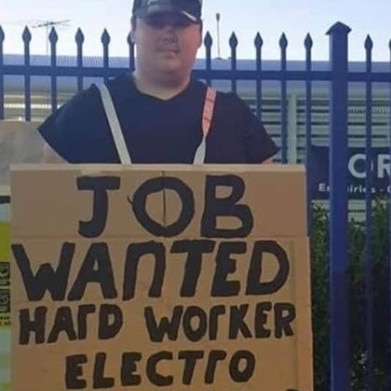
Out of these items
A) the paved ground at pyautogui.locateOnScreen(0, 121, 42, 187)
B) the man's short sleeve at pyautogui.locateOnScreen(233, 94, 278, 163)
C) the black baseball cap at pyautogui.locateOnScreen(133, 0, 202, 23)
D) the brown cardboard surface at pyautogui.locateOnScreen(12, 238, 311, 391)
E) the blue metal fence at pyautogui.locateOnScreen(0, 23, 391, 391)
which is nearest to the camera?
the brown cardboard surface at pyautogui.locateOnScreen(12, 238, 311, 391)

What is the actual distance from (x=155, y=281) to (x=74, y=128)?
0.60 metres

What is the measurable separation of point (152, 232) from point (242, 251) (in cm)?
26

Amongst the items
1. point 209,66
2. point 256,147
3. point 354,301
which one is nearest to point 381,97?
point 354,301

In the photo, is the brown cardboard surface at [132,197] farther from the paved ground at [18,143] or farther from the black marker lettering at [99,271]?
the paved ground at [18,143]

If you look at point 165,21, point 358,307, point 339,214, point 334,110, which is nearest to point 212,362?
point 165,21

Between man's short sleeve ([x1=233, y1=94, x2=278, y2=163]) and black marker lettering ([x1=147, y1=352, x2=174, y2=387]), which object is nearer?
black marker lettering ([x1=147, y1=352, x2=174, y2=387])

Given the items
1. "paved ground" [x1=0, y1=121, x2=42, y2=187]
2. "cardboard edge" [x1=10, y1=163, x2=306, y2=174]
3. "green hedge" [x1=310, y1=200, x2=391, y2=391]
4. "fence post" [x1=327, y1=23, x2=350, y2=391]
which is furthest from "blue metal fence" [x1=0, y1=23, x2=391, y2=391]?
"cardboard edge" [x1=10, y1=163, x2=306, y2=174]

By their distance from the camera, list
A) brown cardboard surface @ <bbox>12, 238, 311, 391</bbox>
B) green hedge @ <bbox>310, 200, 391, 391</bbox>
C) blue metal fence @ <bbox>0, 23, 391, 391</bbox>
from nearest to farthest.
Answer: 1. brown cardboard surface @ <bbox>12, 238, 311, 391</bbox>
2. blue metal fence @ <bbox>0, 23, 391, 391</bbox>
3. green hedge @ <bbox>310, 200, 391, 391</bbox>

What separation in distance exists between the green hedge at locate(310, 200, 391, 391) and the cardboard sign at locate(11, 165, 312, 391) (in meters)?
2.02

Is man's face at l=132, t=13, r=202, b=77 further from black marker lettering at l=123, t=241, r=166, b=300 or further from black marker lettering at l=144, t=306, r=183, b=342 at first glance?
black marker lettering at l=144, t=306, r=183, b=342

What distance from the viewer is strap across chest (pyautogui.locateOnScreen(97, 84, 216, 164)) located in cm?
279

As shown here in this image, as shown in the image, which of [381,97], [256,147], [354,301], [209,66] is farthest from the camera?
[381,97]

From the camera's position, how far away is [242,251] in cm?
257

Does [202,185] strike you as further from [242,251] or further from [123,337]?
[123,337]
